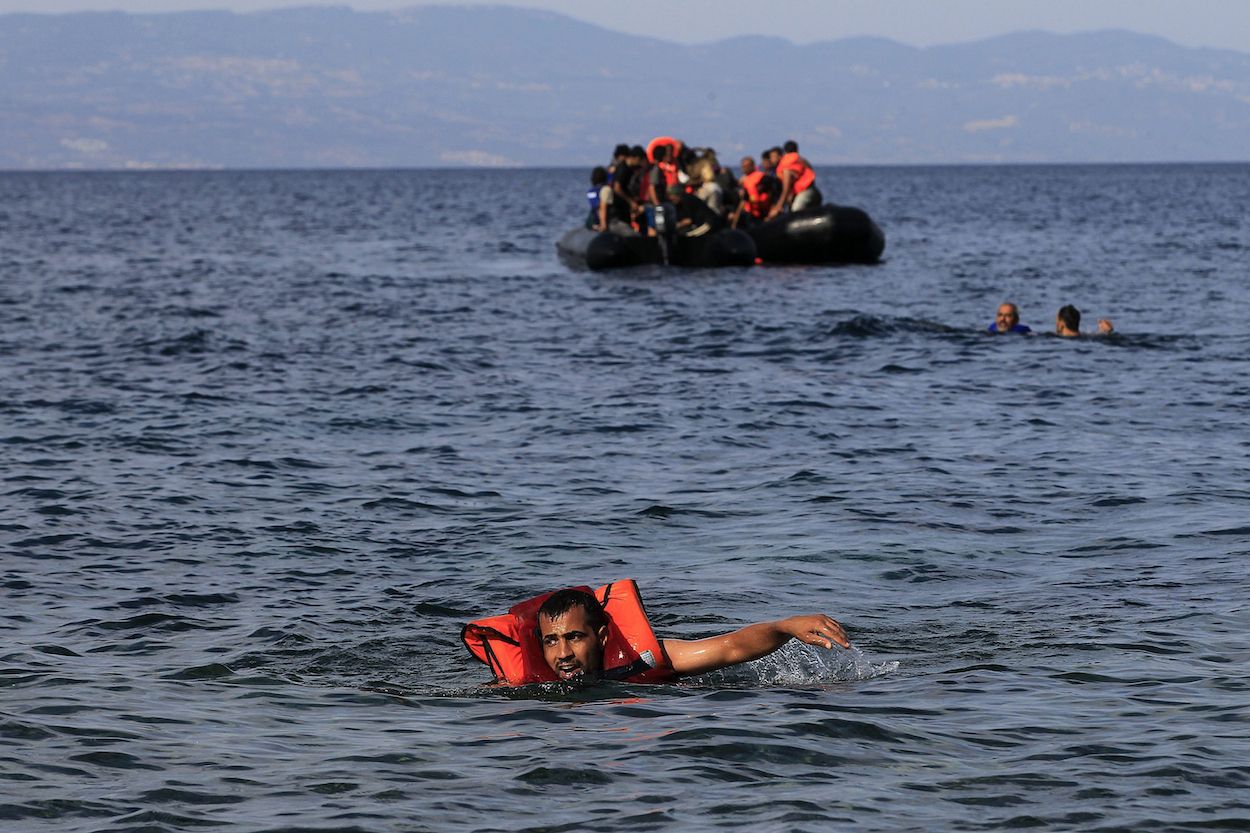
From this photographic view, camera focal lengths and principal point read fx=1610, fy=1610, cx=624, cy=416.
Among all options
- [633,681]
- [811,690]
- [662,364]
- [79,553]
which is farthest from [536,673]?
[662,364]

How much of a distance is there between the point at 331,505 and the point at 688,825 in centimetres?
696

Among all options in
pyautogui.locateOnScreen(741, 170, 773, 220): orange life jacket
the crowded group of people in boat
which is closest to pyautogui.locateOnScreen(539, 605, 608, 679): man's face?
the crowded group of people in boat

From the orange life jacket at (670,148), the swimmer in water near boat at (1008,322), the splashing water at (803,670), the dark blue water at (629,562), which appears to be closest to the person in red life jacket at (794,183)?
the orange life jacket at (670,148)

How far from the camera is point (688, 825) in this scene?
6137 millimetres

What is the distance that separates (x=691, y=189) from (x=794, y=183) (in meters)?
2.64

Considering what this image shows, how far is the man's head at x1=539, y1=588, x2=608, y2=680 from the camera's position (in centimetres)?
753

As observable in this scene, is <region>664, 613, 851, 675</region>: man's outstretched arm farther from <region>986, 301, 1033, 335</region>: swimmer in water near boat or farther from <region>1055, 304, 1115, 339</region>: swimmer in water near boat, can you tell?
<region>986, 301, 1033, 335</region>: swimmer in water near boat

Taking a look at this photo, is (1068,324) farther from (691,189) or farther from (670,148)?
(670,148)

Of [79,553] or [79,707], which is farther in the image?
[79,553]

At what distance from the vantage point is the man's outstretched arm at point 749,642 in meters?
7.19

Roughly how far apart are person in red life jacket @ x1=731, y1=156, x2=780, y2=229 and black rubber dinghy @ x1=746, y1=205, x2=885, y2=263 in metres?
0.64

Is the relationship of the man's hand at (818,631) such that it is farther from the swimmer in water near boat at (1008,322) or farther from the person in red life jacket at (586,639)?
the swimmer in water near boat at (1008,322)

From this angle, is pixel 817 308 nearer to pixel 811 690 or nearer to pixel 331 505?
pixel 331 505

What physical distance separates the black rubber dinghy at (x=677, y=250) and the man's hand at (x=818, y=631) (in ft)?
81.1
